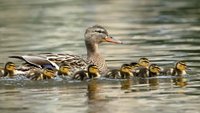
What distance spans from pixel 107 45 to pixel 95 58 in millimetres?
4661

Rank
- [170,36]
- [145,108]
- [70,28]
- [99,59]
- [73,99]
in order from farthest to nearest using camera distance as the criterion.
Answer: [70,28] < [170,36] < [99,59] < [73,99] < [145,108]

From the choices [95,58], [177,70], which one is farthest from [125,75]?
[95,58]

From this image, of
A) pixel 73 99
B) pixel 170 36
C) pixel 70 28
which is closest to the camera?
pixel 73 99

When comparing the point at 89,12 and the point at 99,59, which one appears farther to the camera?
the point at 89,12

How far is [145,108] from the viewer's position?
10875 mm

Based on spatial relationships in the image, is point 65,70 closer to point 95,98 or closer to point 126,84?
point 126,84

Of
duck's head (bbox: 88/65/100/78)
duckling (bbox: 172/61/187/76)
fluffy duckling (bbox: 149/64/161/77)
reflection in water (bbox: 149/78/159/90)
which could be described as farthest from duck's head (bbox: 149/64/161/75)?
duck's head (bbox: 88/65/100/78)

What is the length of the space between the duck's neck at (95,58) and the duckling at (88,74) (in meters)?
0.66

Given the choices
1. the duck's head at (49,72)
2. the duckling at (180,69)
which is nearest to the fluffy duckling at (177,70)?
the duckling at (180,69)

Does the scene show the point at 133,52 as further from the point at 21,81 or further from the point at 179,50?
the point at 21,81

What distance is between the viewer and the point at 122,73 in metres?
13.5

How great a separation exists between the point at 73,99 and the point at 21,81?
5.96ft

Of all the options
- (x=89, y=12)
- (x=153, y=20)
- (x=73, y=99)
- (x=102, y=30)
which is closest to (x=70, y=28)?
(x=153, y=20)

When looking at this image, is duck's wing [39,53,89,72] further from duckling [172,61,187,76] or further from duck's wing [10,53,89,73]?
duckling [172,61,187,76]
